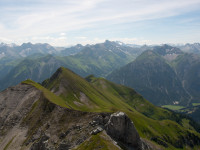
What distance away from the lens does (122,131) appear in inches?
3014

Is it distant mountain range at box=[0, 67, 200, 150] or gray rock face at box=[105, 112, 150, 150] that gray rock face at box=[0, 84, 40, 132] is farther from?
gray rock face at box=[105, 112, 150, 150]

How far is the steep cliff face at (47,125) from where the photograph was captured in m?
76.8

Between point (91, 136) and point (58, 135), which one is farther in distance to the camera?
point (58, 135)

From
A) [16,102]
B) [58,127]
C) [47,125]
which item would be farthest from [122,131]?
[16,102]

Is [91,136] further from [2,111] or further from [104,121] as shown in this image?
[2,111]

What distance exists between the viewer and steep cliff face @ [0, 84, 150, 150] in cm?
7681

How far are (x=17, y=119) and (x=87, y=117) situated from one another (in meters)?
61.5

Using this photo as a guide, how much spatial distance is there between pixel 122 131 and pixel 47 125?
137ft

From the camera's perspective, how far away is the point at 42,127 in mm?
99438

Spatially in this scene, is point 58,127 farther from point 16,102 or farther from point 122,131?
point 16,102

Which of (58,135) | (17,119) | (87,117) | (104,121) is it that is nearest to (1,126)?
(17,119)

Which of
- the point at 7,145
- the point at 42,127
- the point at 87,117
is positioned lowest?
the point at 7,145

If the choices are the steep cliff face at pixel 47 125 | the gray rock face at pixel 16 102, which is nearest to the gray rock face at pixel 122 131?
the steep cliff face at pixel 47 125

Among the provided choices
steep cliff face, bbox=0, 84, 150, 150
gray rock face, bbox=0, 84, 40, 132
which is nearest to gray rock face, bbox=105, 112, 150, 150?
steep cliff face, bbox=0, 84, 150, 150
